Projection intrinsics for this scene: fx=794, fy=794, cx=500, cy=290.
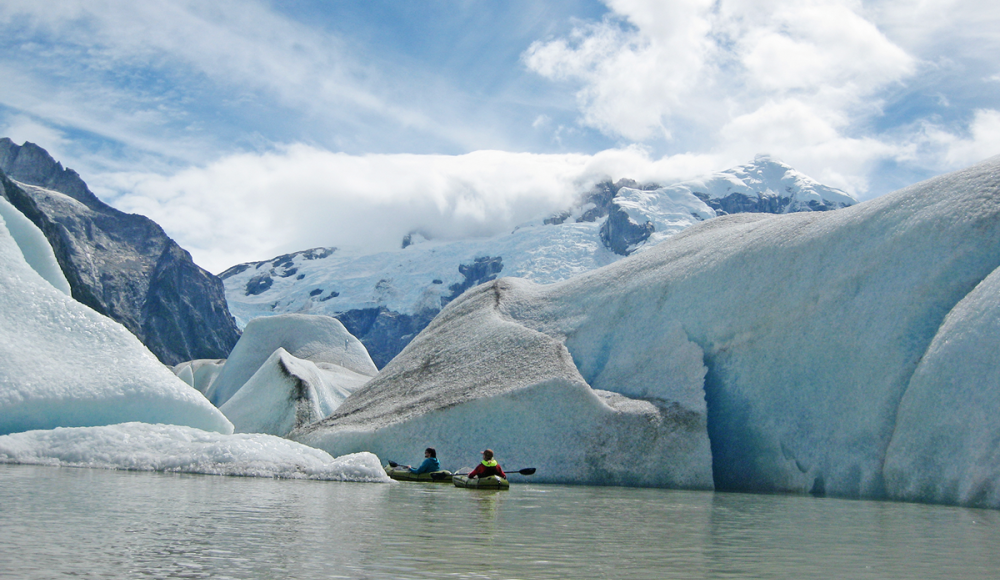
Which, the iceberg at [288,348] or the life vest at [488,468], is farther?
the iceberg at [288,348]

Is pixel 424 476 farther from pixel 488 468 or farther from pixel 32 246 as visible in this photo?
pixel 32 246

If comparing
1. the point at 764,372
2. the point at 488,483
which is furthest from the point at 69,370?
the point at 764,372

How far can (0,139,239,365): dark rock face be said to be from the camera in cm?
11388

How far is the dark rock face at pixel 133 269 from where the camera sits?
113875mm

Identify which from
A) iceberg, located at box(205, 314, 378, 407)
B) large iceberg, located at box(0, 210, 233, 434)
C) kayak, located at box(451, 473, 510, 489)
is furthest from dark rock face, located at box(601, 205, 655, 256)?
kayak, located at box(451, 473, 510, 489)

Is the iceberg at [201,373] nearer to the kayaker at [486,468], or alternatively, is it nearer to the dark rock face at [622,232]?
the kayaker at [486,468]

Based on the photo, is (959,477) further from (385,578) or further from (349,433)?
(349,433)

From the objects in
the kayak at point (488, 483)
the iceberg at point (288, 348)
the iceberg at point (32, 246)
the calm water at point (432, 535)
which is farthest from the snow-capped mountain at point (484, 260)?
the calm water at point (432, 535)

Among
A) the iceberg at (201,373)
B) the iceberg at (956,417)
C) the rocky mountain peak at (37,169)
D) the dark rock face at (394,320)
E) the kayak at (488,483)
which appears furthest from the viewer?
the dark rock face at (394,320)

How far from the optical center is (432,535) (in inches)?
364

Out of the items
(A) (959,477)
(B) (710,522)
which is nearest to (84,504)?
(B) (710,522)

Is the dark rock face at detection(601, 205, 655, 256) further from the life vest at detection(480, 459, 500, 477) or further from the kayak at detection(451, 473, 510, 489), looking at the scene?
the kayak at detection(451, 473, 510, 489)

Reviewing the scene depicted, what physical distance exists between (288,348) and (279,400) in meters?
17.2

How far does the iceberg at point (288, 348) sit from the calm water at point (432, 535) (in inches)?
1332
